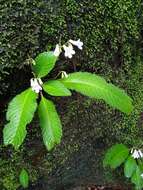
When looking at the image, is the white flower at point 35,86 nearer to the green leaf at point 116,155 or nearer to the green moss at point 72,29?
the green moss at point 72,29

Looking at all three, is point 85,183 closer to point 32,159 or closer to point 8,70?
point 32,159

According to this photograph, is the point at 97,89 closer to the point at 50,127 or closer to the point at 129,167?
the point at 50,127

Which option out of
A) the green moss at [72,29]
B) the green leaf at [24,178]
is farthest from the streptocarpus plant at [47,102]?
the green leaf at [24,178]

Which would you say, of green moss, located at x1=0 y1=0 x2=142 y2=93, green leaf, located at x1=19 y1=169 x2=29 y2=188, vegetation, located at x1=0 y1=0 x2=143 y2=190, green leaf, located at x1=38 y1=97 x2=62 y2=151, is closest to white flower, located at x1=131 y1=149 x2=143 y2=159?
vegetation, located at x1=0 y1=0 x2=143 y2=190

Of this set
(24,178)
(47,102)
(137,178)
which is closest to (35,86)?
(47,102)

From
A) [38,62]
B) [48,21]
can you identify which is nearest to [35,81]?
[38,62]

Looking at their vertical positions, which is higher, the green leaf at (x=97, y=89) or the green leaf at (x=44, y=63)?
the green leaf at (x=44, y=63)
